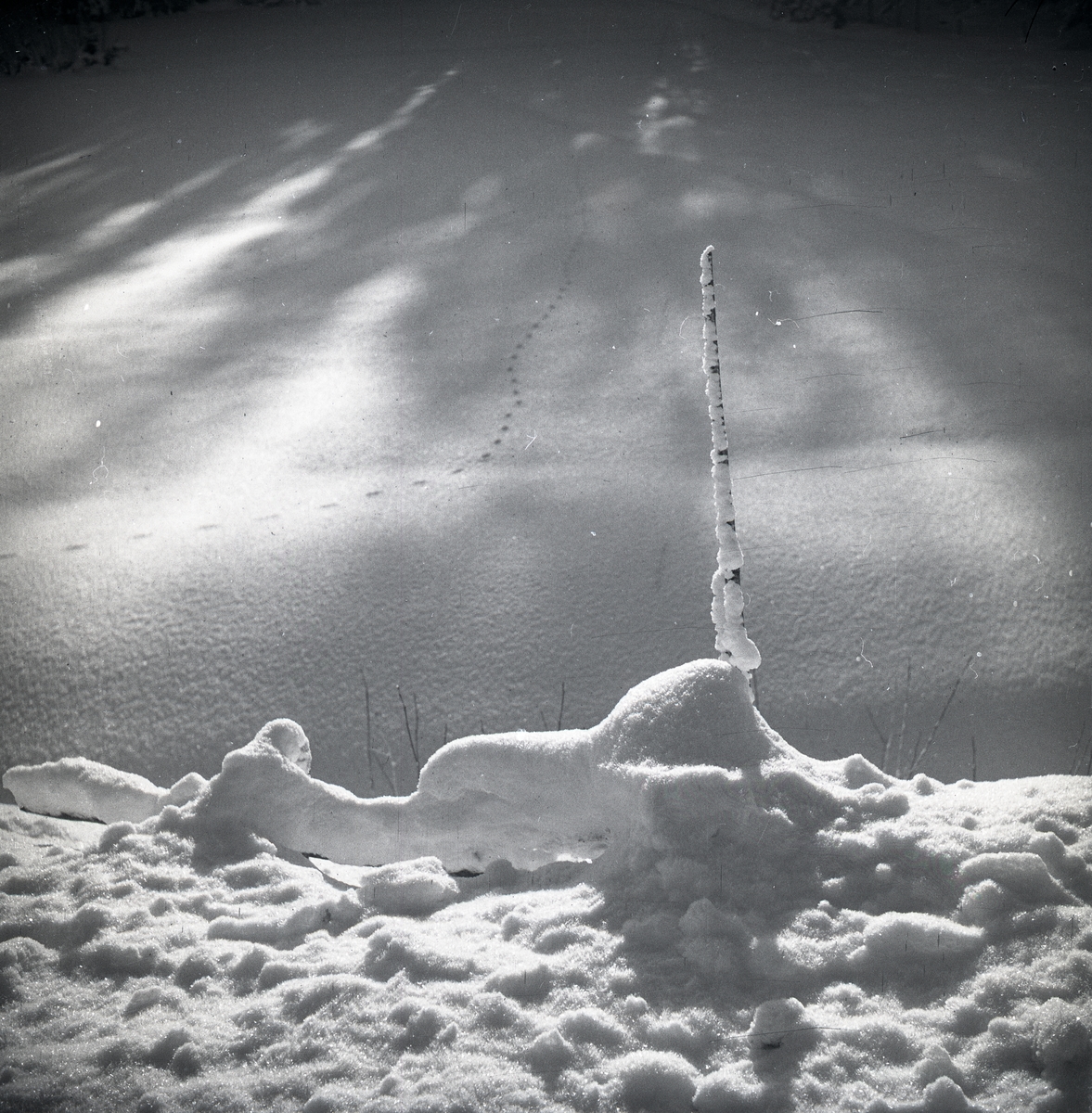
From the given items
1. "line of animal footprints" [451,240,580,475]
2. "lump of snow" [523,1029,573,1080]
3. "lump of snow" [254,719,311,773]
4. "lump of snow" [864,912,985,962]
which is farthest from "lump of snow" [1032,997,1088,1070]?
"line of animal footprints" [451,240,580,475]

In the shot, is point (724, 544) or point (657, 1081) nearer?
point (657, 1081)

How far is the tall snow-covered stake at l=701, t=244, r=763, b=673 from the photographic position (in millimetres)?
1416

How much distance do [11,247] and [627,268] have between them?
271 cm

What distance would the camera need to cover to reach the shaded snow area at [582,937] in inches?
38.7

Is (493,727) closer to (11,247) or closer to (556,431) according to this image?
(556,431)

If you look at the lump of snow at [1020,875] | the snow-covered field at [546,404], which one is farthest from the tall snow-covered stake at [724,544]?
the snow-covered field at [546,404]

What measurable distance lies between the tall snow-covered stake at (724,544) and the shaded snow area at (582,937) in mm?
74

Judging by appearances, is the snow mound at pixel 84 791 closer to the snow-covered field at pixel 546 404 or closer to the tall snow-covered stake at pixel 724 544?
the snow-covered field at pixel 546 404

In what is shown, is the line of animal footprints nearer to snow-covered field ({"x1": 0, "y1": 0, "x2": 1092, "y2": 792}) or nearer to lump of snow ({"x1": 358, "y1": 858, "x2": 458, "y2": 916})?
snow-covered field ({"x1": 0, "y1": 0, "x2": 1092, "y2": 792})

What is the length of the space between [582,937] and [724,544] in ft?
2.00

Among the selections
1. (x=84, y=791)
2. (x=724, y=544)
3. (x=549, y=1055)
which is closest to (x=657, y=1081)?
(x=549, y=1055)

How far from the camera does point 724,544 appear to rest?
1.42 metres

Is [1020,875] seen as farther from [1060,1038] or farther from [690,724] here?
[690,724]

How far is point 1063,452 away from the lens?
2387 millimetres
